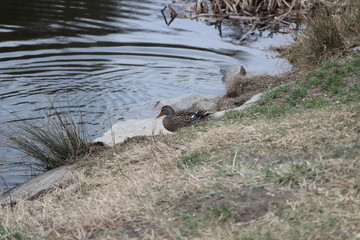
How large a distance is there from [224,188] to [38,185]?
3118 mm

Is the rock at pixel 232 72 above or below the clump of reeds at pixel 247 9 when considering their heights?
below

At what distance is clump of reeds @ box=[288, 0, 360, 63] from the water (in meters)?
2.11

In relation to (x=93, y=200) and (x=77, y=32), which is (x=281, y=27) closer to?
(x=77, y=32)

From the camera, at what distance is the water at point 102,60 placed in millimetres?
11492

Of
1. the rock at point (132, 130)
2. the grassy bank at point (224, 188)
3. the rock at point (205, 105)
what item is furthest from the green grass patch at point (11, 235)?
the rock at point (205, 105)

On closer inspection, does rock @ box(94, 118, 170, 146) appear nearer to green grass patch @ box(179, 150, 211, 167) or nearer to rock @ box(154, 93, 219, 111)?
rock @ box(154, 93, 219, 111)

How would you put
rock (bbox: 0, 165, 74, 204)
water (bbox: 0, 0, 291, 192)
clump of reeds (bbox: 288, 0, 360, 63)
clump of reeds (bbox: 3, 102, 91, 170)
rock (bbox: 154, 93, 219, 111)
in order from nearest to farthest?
rock (bbox: 0, 165, 74, 204)
clump of reeds (bbox: 3, 102, 91, 170)
clump of reeds (bbox: 288, 0, 360, 63)
rock (bbox: 154, 93, 219, 111)
water (bbox: 0, 0, 291, 192)

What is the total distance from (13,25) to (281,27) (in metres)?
7.06

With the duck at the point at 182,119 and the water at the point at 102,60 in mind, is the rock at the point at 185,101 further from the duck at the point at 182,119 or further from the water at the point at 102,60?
the duck at the point at 182,119

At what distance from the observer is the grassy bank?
4461 mm

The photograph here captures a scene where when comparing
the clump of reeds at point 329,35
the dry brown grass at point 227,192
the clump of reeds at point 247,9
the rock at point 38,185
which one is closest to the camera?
the dry brown grass at point 227,192

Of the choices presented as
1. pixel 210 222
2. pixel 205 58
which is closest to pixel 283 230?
pixel 210 222

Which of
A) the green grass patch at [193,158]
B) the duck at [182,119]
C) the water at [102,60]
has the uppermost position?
the green grass patch at [193,158]

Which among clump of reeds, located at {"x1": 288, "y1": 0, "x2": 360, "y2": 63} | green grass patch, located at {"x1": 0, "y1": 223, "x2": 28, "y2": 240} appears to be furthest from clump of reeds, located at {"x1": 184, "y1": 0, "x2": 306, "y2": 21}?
green grass patch, located at {"x1": 0, "y1": 223, "x2": 28, "y2": 240}
